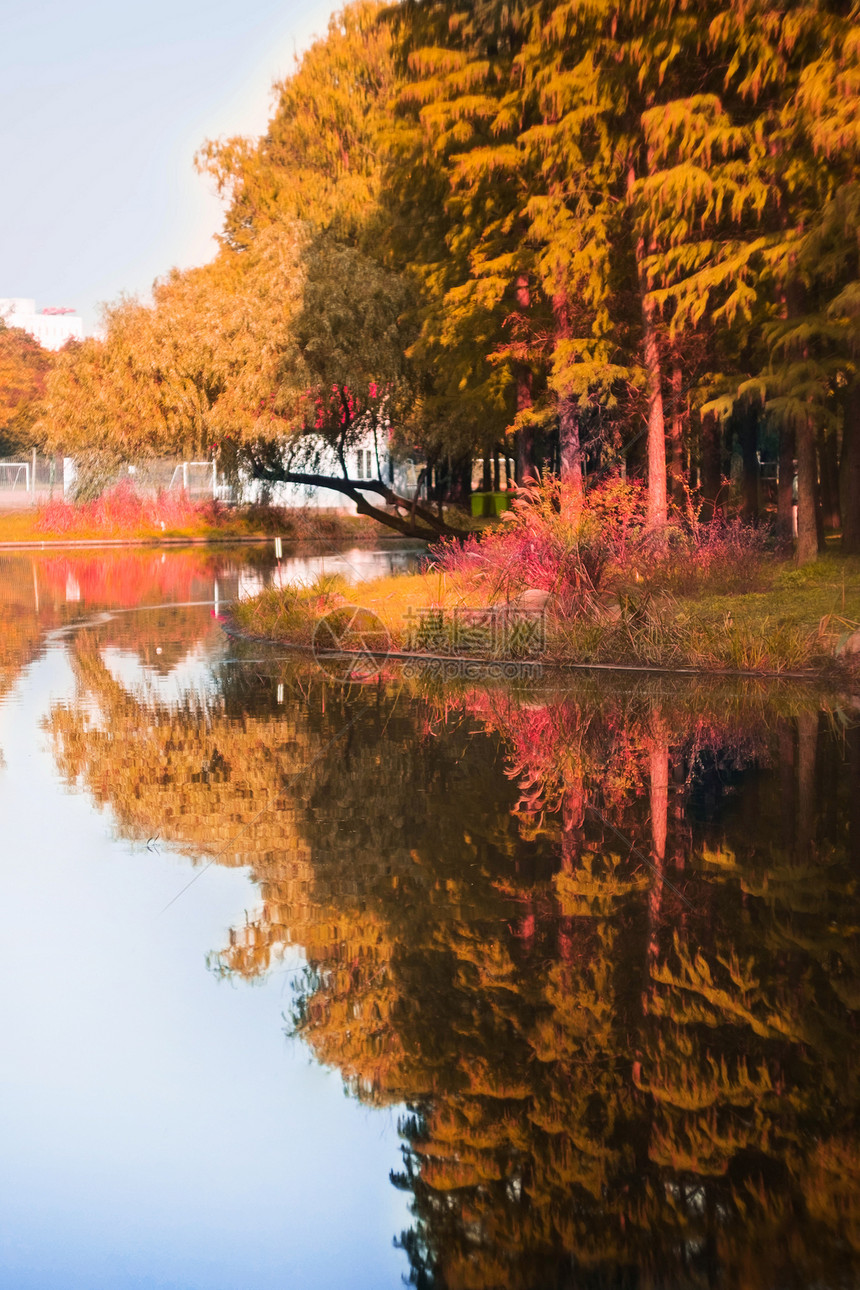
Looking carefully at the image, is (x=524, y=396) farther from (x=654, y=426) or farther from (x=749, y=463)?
(x=749, y=463)

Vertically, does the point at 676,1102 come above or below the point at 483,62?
below

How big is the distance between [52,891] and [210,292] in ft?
97.5

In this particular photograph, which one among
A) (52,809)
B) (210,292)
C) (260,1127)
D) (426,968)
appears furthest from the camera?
(210,292)

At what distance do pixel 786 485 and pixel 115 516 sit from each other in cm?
3552

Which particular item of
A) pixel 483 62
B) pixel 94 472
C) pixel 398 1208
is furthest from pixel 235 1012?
pixel 94 472

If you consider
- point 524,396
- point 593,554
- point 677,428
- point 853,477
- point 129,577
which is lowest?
point 129,577

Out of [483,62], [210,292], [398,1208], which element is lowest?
[398,1208]

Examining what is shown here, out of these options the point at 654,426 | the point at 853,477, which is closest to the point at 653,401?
the point at 654,426

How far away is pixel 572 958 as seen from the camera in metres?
6.61

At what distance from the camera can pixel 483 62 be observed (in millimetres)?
26672

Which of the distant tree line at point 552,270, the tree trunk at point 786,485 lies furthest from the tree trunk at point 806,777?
the tree trunk at point 786,485

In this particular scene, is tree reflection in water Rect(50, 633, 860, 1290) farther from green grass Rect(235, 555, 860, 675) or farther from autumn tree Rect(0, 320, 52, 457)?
autumn tree Rect(0, 320, 52, 457)

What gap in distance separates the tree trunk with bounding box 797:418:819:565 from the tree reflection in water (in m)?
11.7

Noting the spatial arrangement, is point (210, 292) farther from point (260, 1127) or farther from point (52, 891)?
point (260, 1127)
